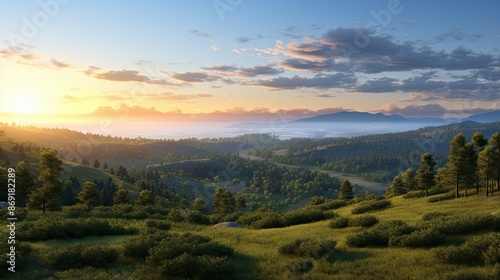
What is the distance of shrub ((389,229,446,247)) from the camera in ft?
55.0

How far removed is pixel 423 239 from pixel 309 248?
5.96m

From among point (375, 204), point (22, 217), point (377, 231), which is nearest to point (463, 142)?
point (375, 204)

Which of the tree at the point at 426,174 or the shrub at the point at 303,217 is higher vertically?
the tree at the point at 426,174

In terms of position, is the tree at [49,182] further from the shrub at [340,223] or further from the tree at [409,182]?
the tree at [409,182]

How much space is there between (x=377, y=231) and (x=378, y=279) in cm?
696

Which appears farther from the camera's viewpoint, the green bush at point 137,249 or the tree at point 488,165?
the tree at point 488,165

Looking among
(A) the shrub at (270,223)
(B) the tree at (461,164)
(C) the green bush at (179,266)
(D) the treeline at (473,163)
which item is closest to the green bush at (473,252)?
(C) the green bush at (179,266)

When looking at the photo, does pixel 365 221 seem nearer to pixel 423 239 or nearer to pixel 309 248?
pixel 423 239

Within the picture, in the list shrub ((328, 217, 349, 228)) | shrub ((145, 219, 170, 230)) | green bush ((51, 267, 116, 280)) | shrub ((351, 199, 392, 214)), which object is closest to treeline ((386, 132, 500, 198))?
shrub ((351, 199, 392, 214))

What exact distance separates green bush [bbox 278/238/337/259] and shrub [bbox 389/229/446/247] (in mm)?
3811

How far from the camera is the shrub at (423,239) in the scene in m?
16.8

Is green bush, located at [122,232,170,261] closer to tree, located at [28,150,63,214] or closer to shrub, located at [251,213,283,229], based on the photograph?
shrub, located at [251,213,283,229]

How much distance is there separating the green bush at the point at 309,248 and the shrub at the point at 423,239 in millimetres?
3811

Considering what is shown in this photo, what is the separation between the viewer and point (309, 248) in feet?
53.9
